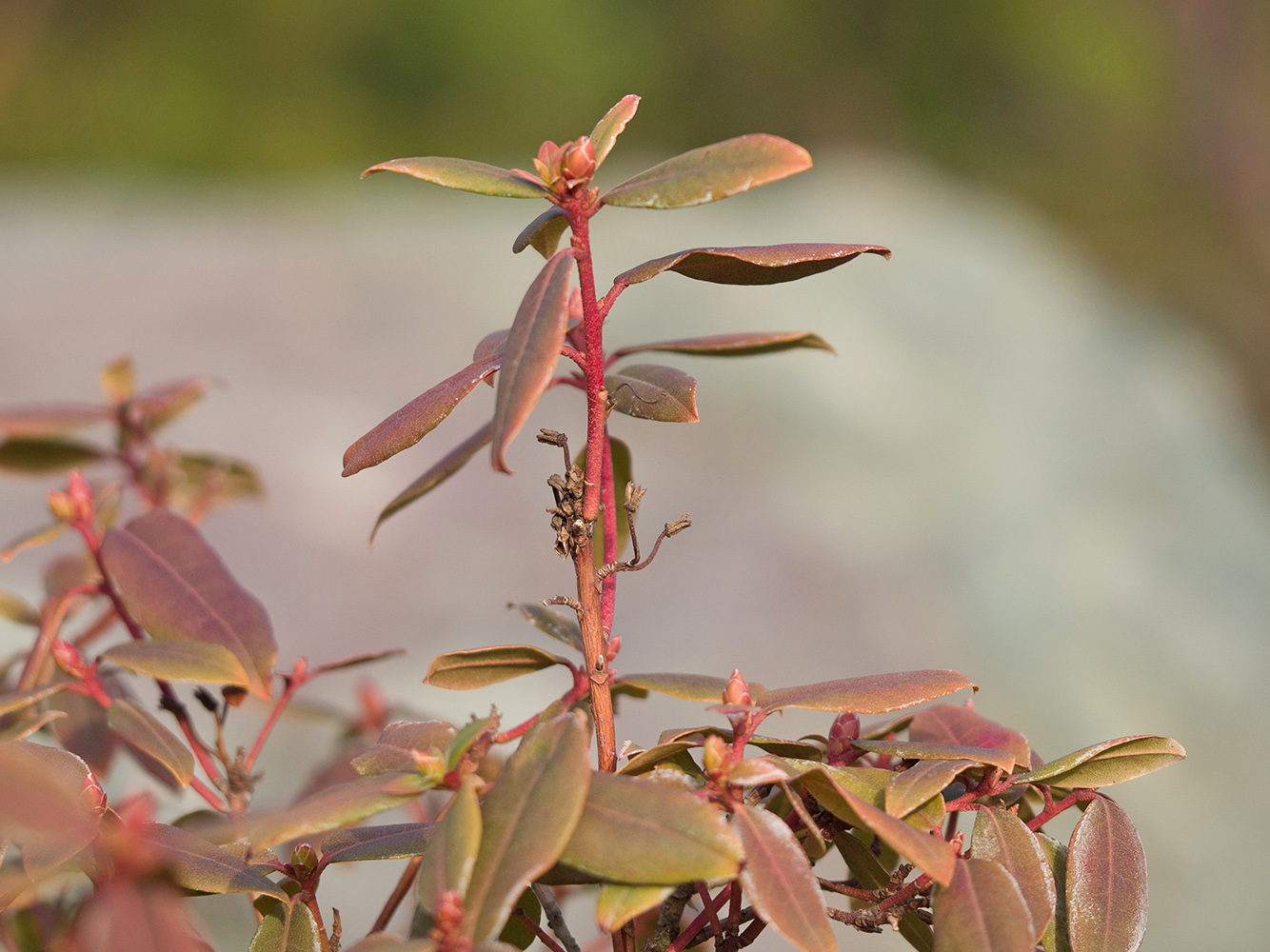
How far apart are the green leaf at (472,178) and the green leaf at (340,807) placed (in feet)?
0.61

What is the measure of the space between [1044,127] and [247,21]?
374 cm

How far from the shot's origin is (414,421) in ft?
1.21

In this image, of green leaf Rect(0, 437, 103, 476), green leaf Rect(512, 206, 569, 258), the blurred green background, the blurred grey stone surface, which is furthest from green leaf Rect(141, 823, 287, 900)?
the blurred green background

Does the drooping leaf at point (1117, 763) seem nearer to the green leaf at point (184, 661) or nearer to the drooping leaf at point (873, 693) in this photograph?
the drooping leaf at point (873, 693)

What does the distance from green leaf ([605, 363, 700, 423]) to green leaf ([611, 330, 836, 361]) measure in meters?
0.04

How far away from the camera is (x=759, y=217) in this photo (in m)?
3.24

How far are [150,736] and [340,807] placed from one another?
0.18 metres

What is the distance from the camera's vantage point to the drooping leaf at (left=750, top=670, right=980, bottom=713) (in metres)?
0.37

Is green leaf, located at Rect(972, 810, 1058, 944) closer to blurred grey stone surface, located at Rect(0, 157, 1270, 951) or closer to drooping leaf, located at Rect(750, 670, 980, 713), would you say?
drooping leaf, located at Rect(750, 670, 980, 713)

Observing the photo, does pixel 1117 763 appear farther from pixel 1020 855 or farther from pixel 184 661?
pixel 184 661

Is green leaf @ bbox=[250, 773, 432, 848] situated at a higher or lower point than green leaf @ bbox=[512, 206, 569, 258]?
lower

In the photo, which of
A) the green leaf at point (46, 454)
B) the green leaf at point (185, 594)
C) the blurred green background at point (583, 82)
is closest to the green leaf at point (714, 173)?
the green leaf at point (185, 594)

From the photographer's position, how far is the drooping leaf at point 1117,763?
1.25ft

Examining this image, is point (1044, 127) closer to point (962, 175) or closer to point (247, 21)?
point (962, 175)
